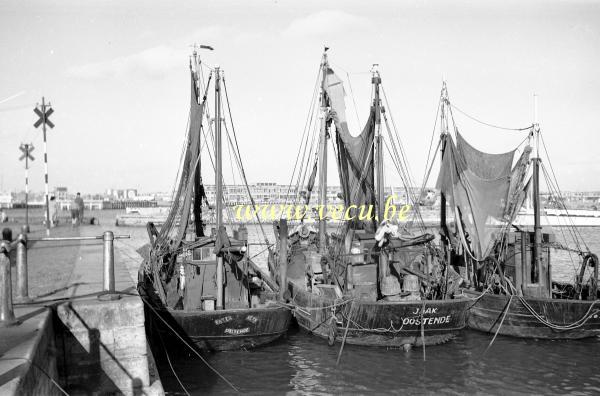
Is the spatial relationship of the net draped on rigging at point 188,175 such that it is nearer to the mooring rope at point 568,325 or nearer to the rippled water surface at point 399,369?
the rippled water surface at point 399,369

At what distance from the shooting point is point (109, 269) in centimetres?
906

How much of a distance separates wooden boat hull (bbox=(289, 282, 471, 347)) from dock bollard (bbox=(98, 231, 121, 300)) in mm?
8209

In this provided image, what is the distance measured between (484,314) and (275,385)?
28.9ft

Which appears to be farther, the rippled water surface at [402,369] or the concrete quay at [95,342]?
the rippled water surface at [402,369]

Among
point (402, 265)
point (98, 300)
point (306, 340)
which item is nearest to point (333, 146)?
point (402, 265)

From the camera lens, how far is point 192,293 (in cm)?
1692

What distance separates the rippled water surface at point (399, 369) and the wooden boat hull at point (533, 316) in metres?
0.33

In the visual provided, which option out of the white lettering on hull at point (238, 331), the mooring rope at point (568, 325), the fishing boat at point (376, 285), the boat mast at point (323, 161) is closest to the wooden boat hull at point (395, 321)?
the fishing boat at point (376, 285)

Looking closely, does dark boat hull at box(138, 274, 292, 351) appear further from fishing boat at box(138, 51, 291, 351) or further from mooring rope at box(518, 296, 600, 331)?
mooring rope at box(518, 296, 600, 331)

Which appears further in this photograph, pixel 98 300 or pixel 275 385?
pixel 275 385

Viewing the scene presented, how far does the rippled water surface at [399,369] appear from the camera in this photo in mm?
13609

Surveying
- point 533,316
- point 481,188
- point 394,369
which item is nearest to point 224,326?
point 394,369

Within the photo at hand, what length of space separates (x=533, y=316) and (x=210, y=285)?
1072 centimetres

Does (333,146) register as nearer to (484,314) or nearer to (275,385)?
(484,314)
